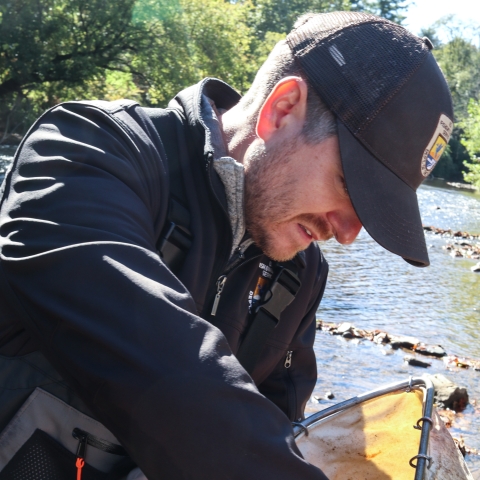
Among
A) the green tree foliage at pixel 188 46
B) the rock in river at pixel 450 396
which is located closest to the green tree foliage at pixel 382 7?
the green tree foliage at pixel 188 46

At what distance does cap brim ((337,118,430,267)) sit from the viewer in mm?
1919

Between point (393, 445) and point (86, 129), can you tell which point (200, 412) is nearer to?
point (86, 129)

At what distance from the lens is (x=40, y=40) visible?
998 inches

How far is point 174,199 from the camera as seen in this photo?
213 cm

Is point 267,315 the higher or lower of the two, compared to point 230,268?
lower

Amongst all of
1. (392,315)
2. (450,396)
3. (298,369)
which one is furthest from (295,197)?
(392,315)

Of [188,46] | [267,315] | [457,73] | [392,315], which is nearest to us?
[267,315]

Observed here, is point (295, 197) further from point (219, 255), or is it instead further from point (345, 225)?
point (219, 255)

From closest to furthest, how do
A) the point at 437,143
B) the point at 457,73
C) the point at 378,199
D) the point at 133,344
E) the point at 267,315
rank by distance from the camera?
1. the point at 133,344
2. the point at 378,199
3. the point at 437,143
4. the point at 267,315
5. the point at 457,73

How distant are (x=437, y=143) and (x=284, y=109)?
0.47m

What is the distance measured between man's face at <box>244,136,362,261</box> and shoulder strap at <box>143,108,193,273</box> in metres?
0.22

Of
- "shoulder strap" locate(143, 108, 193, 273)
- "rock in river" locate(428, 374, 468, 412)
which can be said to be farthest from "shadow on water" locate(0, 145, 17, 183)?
"shoulder strap" locate(143, 108, 193, 273)

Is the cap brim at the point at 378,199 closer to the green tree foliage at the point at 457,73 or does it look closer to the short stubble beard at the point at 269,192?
the short stubble beard at the point at 269,192

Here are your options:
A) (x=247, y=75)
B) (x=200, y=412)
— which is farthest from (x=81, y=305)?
(x=247, y=75)
